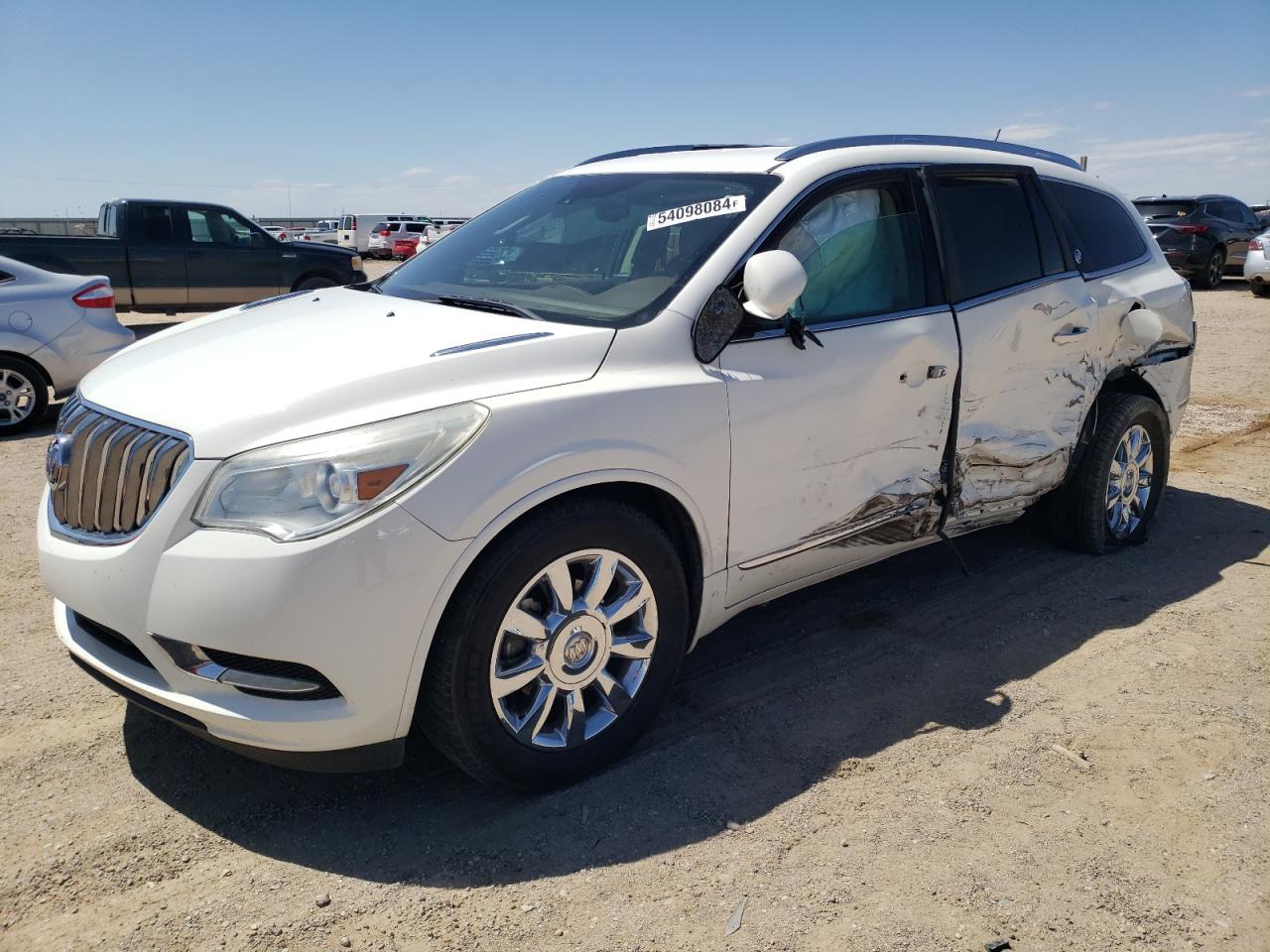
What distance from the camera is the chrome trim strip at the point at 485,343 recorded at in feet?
9.45

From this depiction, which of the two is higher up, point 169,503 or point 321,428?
point 321,428

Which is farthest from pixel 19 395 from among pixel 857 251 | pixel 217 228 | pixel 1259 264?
pixel 1259 264

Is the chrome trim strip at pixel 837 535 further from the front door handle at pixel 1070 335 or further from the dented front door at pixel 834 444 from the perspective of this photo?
the front door handle at pixel 1070 335

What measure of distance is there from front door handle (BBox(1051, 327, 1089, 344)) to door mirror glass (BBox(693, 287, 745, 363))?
1.90 meters

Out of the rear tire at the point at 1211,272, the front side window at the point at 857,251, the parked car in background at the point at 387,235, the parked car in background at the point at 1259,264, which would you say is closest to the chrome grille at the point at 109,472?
the front side window at the point at 857,251

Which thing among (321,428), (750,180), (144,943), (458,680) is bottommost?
(144,943)

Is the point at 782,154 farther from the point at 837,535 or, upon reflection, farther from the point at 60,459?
the point at 60,459

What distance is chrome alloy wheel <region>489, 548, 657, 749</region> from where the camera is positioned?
9.18 ft

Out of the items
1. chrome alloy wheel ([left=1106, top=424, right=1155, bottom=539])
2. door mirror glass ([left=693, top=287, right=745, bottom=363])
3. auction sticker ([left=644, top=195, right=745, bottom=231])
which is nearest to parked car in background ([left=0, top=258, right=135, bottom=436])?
auction sticker ([left=644, top=195, right=745, bottom=231])

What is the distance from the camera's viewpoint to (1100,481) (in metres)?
4.89

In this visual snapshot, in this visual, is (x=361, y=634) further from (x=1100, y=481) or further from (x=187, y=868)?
(x=1100, y=481)

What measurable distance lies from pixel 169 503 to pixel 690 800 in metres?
1.70

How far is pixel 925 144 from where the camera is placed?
164 inches

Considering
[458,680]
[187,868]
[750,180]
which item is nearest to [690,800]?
[458,680]
